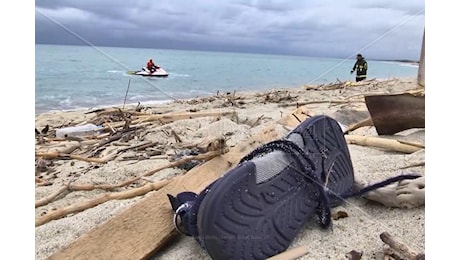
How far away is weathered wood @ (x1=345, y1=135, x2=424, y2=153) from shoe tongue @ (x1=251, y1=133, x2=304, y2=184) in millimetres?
461

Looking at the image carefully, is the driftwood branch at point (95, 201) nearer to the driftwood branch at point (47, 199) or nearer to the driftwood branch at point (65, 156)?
the driftwood branch at point (47, 199)

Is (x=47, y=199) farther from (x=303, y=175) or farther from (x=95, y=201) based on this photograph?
(x=303, y=175)

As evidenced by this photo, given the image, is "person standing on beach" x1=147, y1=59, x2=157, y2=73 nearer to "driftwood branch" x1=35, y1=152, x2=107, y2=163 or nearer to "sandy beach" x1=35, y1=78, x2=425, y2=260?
"sandy beach" x1=35, y1=78, x2=425, y2=260

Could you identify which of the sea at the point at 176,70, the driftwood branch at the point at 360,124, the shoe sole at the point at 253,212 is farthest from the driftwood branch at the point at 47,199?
the driftwood branch at the point at 360,124

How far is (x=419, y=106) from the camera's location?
1.07m

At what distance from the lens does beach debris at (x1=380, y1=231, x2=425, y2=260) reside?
512mm

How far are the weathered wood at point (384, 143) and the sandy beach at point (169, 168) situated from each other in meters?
0.01

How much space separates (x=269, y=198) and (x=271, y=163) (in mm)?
51

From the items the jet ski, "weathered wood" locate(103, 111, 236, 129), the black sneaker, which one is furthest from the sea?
"weathered wood" locate(103, 111, 236, 129)

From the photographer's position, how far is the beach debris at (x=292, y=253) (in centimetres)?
57

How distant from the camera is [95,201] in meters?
0.81
